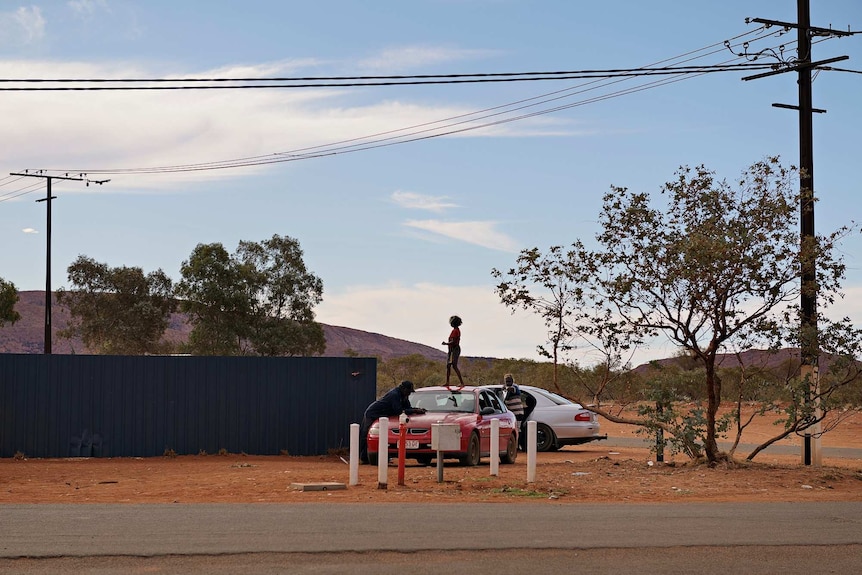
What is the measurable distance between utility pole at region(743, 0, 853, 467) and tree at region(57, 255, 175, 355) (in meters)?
57.2

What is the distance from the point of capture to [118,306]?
7575 centimetres

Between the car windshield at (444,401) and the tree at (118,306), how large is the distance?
181 ft

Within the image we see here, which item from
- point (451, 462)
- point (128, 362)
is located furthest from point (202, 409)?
point (451, 462)

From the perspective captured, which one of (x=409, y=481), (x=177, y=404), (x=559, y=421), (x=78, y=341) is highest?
(x=78, y=341)

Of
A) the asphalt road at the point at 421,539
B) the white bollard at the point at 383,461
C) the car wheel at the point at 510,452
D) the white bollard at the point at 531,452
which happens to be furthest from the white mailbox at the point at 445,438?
the car wheel at the point at 510,452

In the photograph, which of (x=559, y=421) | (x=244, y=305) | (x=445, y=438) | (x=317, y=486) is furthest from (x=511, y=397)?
(x=244, y=305)

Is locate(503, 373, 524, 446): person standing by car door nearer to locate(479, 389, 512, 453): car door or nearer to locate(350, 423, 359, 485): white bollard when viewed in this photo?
locate(479, 389, 512, 453): car door

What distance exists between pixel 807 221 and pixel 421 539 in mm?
12653

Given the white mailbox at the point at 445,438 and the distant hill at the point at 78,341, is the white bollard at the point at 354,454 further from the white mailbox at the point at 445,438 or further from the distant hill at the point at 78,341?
the distant hill at the point at 78,341

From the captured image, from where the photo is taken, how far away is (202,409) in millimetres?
25312

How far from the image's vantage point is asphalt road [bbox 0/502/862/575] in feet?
33.0

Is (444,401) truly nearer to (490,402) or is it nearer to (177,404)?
(490,402)

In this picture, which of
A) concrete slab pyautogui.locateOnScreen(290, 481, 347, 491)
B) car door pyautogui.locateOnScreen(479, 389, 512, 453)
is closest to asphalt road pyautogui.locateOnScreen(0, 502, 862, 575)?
concrete slab pyautogui.locateOnScreen(290, 481, 347, 491)

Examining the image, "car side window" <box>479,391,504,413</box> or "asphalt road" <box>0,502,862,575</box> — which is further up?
"car side window" <box>479,391,504,413</box>
